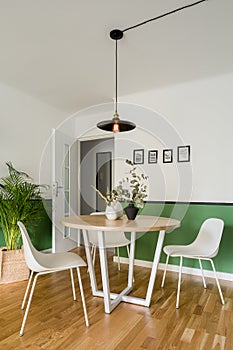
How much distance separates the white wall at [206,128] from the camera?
3.04 meters

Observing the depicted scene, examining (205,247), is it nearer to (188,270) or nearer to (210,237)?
(210,237)

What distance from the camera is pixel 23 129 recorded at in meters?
3.65

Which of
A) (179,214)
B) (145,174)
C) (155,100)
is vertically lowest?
(179,214)

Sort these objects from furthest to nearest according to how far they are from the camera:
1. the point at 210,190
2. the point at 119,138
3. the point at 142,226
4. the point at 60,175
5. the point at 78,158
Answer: the point at 78,158 → the point at 60,175 → the point at 119,138 → the point at 210,190 → the point at 142,226

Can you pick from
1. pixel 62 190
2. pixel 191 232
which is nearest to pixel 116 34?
pixel 191 232

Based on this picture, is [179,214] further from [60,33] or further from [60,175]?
[60,33]

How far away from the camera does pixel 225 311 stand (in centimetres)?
216

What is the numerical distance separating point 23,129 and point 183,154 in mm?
2266

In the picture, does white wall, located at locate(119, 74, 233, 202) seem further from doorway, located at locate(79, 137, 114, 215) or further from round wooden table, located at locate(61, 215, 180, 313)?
doorway, located at locate(79, 137, 114, 215)

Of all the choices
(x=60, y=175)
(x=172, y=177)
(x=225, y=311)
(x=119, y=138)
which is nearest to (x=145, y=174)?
(x=172, y=177)

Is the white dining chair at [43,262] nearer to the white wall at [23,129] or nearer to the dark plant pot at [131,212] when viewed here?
the dark plant pot at [131,212]

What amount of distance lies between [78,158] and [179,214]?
2.31 metres

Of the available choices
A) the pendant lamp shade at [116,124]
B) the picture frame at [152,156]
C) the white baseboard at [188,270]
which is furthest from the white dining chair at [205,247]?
the pendant lamp shade at [116,124]

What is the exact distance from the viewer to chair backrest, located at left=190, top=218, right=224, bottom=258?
2498mm
